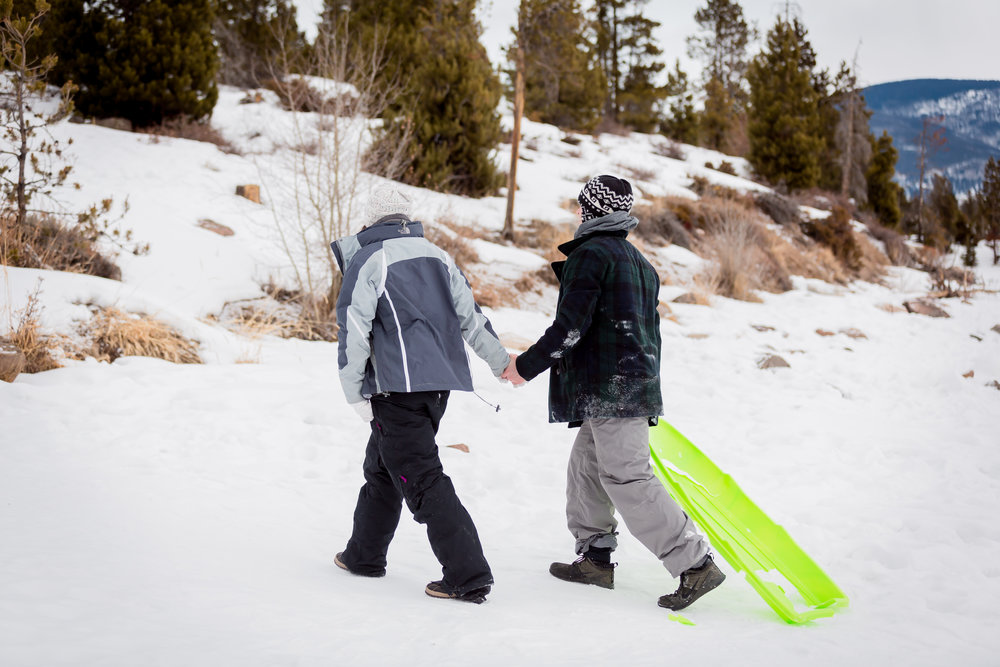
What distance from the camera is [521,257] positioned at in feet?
37.1

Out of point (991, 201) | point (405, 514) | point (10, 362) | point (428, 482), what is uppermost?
point (991, 201)

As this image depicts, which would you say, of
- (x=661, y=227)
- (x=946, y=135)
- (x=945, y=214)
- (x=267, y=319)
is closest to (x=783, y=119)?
(x=661, y=227)

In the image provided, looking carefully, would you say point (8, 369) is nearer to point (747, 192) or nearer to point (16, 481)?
point (16, 481)

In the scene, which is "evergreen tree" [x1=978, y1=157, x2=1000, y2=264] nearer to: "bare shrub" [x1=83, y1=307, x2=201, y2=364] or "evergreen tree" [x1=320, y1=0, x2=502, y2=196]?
"evergreen tree" [x1=320, y1=0, x2=502, y2=196]

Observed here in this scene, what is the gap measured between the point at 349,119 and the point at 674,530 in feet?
21.7

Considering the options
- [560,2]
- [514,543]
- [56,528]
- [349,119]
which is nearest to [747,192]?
[560,2]

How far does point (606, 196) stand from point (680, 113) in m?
26.8

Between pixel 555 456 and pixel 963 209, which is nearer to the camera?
pixel 555 456

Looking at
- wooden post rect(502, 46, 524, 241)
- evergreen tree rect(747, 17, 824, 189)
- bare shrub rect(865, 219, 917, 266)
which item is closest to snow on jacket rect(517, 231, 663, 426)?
wooden post rect(502, 46, 524, 241)

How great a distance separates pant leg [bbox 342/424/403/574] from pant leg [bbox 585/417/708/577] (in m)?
0.83

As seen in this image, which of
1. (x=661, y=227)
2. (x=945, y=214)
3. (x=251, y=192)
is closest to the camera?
(x=251, y=192)

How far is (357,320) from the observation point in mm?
2602

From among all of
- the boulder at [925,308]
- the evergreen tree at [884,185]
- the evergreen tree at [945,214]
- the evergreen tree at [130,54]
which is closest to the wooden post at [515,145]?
the evergreen tree at [130,54]

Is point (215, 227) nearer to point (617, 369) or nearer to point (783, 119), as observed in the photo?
point (617, 369)
